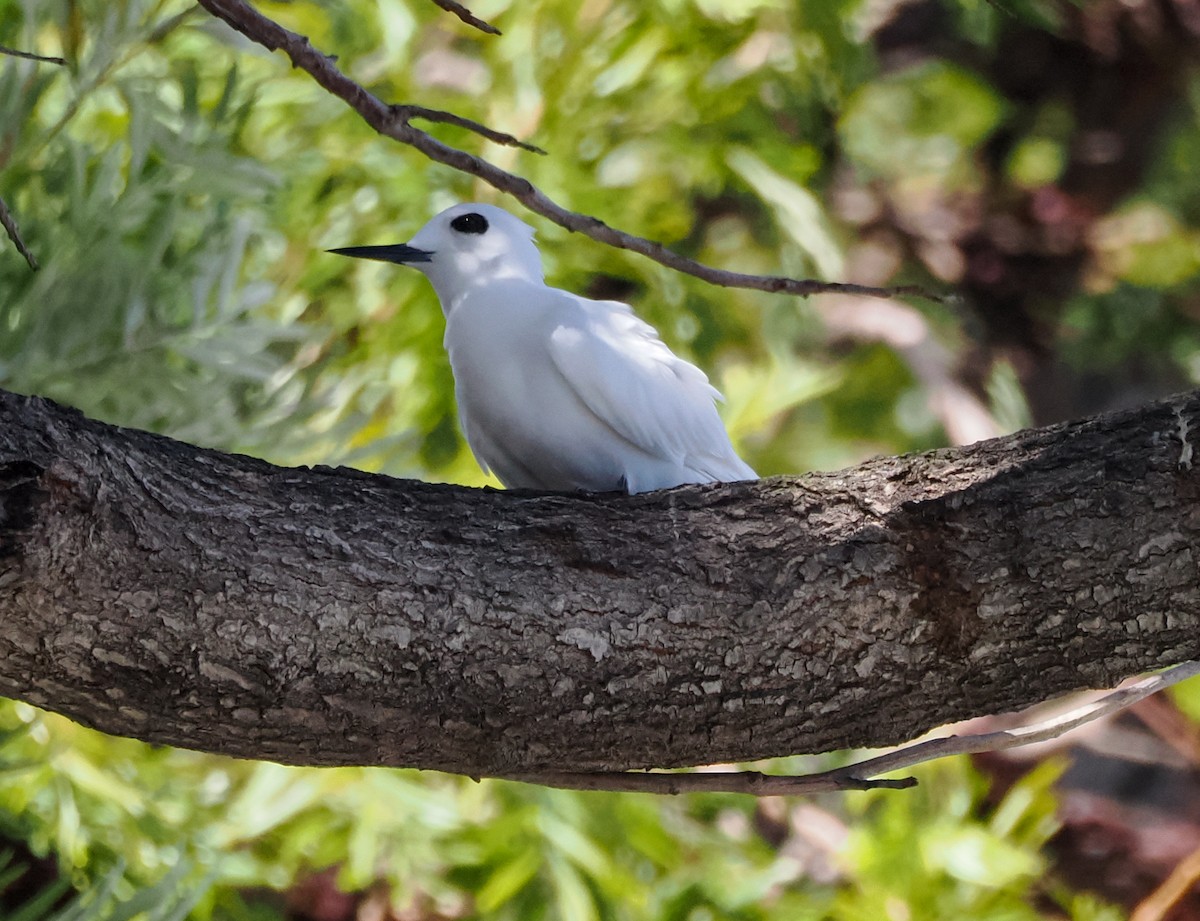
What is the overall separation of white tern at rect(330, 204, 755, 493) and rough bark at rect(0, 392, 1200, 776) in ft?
1.24

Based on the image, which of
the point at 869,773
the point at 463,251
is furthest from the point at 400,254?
the point at 869,773

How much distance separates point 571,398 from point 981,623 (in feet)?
1.86

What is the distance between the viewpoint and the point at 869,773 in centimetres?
104

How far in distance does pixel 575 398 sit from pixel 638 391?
7 cm

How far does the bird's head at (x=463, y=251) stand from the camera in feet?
5.37

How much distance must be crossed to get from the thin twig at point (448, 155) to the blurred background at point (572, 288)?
2.77ft

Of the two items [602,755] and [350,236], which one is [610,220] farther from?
[602,755]

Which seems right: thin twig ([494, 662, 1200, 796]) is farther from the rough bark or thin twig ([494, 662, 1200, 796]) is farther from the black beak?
the black beak

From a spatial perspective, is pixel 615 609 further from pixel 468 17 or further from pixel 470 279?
pixel 470 279

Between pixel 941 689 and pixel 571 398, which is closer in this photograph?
pixel 941 689

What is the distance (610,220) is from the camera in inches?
109

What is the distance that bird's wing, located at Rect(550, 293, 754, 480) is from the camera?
1425 millimetres

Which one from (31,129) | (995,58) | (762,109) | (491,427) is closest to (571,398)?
(491,427)

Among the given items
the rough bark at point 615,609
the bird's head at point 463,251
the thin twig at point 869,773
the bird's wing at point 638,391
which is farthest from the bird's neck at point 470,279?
the thin twig at point 869,773
